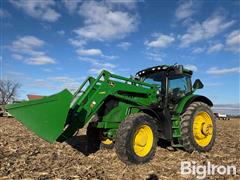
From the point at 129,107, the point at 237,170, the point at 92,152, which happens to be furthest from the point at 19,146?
the point at 237,170

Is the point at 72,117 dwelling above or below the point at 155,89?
below

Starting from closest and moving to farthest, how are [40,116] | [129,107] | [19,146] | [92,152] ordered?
[40,116] → [129,107] → [92,152] → [19,146]

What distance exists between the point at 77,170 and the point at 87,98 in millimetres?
1798

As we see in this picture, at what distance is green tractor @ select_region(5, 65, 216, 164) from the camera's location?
568 cm

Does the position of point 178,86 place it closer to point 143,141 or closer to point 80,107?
point 143,141

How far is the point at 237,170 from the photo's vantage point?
5.98 metres

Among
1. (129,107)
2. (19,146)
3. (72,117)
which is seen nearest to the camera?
(72,117)

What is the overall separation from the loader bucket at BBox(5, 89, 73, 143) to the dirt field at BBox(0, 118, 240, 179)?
804 mm

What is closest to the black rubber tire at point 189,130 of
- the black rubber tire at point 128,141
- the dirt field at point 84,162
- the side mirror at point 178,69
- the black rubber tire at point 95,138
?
the dirt field at point 84,162

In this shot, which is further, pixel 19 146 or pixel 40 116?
pixel 19 146

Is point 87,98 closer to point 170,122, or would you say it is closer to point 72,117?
point 72,117

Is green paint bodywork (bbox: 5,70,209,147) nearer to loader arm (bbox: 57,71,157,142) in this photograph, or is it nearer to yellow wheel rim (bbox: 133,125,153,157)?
loader arm (bbox: 57,71,157,142)

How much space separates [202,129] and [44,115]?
4.72 meters

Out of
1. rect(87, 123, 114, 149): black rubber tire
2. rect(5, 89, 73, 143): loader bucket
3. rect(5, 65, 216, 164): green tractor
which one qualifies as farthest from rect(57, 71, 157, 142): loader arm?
rect(87, 123, 114, 149): black rubber tire
